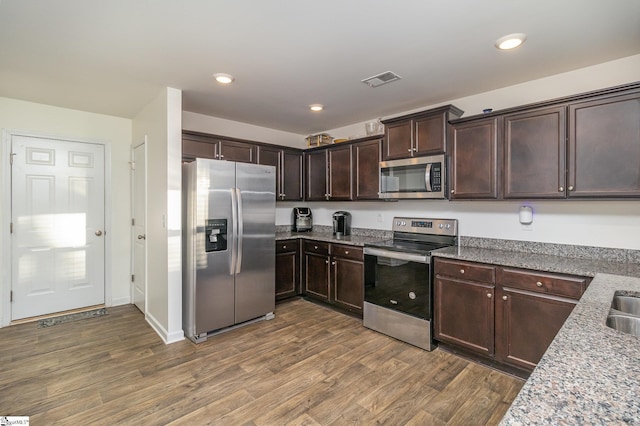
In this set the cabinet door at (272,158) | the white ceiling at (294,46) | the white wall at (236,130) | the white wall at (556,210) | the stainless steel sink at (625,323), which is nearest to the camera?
the stainless steel sink at (625,323)

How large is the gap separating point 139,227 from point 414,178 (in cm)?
340

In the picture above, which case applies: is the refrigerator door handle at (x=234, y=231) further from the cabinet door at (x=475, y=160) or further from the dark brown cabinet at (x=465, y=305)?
the cabinet door at (x=475, y=160)

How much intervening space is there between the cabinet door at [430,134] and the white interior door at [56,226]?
3.91 meters

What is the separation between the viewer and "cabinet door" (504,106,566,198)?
2.44 metres

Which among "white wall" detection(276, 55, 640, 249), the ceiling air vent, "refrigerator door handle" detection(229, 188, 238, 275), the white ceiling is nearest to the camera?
the white ceiling

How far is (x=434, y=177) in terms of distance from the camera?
3129 millimetres

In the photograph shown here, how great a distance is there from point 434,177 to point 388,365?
182 cm

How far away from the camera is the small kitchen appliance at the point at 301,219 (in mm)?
4770

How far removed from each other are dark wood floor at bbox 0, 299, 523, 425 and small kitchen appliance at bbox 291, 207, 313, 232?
176cm

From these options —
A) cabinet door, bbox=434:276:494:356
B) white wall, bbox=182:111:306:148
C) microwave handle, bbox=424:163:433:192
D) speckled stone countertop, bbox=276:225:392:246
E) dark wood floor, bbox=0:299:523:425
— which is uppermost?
white wall, bbox=182:111:306:148

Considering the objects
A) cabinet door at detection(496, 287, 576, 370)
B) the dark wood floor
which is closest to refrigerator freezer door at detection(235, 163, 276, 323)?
the dark wood floor

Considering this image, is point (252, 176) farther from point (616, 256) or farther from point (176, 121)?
point (616, 256)

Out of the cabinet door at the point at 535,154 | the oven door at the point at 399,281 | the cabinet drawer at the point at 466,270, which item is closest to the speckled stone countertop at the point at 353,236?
the oven door at the point at 399,281

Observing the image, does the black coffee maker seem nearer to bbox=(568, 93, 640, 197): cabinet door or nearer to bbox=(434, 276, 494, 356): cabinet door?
bbox=(434, 276, 494, 356): cabinet door
